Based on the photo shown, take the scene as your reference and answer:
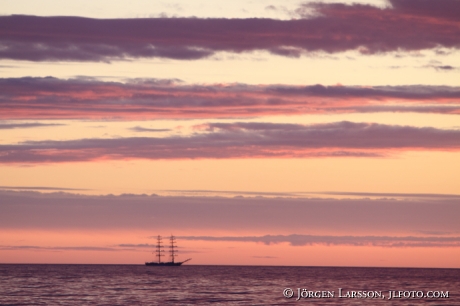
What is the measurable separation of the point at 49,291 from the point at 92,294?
1006 cm

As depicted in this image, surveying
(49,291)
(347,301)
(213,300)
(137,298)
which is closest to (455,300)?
(347,301)

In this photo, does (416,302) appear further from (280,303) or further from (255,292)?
(255,292)

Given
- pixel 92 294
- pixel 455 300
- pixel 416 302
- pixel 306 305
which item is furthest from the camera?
pixel 92 294

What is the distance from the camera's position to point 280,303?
106000mm

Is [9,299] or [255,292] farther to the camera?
[255,292]

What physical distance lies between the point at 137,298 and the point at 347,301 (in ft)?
102

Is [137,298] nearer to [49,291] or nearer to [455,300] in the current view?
[49,291]

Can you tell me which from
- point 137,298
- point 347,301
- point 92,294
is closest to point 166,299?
point 137,298

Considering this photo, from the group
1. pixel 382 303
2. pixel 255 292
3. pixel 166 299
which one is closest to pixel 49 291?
pixel 166 299

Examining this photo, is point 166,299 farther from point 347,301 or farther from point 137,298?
point 347,301

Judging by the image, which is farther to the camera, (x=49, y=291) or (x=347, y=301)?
(x=49, y=291)

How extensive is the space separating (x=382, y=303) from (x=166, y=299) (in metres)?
31.2

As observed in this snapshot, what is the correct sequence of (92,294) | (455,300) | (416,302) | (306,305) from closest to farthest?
1. (306,305)
2. (416,302)
3. (455,300)
4. (92,294)

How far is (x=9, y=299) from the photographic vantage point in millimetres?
112062
